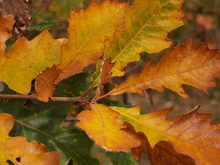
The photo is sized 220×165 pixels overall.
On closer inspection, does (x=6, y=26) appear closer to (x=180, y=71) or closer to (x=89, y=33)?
(x=89, y=33)

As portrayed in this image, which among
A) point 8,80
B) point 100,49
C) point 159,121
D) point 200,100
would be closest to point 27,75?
point 8,80

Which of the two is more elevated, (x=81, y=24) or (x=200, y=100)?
(x=81, y=24)

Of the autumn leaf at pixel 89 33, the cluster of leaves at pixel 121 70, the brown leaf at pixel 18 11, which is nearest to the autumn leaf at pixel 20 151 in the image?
the cluster of leaves at pixel 121 70

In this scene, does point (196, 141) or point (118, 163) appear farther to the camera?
point (118, 163)

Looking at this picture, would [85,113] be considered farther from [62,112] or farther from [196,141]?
[62,112]

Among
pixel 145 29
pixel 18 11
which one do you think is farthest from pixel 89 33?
pixel 18 11

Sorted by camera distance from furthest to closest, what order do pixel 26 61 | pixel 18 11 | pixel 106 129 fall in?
pixel 18 11 → pixel 26 61 → pixel 106 129

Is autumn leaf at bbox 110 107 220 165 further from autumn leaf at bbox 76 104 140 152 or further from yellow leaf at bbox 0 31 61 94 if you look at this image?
yellow leaf at bbox 0 31 61 94

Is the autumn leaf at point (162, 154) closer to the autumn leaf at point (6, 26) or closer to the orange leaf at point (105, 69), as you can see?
the orange leaf at point (105, 69)
